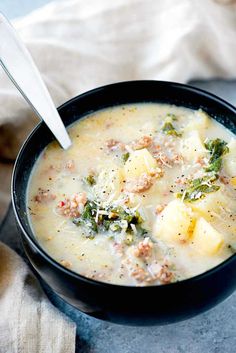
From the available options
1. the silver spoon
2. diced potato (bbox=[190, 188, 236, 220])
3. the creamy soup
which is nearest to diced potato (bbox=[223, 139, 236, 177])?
the creamy soup

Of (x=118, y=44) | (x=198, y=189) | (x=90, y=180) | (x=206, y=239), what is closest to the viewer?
(x=206, y=239)

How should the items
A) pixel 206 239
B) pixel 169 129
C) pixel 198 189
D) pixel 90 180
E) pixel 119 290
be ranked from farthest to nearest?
pixel 169 129, pixel 90 180, pixel 198 189, pixel 206 239, pixel 119 290

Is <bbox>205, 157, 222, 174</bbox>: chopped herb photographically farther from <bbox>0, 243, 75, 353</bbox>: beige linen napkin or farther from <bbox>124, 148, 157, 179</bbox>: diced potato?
<bbox>0, 243, 75, 353</bbox>: beige linen napkin

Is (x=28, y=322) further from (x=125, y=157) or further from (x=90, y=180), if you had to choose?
(x=125, y=157)

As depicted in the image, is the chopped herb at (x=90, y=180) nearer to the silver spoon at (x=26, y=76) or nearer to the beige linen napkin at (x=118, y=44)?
the silver spoon at (x=26, y=76)

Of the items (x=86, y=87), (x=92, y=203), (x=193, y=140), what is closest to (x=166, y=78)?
(x=86, y=87)

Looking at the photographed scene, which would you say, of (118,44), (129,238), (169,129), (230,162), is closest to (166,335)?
(129,238)
